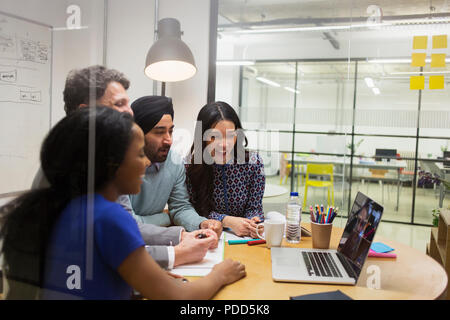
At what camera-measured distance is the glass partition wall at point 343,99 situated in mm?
2625

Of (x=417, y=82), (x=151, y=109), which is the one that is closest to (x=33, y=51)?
(x=151, y=109)

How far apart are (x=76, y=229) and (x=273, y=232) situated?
75 cm

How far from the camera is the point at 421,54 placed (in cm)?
256

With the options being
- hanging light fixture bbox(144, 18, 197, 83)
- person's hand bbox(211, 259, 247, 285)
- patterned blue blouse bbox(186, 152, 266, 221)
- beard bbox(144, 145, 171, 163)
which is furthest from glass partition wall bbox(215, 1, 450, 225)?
person's hand bbox(211, 259, 247, 285)

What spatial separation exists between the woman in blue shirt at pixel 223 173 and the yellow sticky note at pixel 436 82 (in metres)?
1.56

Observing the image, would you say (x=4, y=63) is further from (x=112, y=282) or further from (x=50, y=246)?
(x=112, y=282)

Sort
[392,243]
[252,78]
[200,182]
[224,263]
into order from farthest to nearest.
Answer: [252,78]
[200,182]
[392,243]
[224,263]

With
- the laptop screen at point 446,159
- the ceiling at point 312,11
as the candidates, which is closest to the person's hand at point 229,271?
the ceiling at point 312,11

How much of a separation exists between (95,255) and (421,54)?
2.64 m

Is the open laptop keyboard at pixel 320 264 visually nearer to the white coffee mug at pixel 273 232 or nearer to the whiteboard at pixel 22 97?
the white coffee mug at pixel 273 232

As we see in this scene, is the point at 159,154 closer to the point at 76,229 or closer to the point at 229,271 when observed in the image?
the point at 229,271

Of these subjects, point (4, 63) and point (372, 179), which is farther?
point (372, 179)

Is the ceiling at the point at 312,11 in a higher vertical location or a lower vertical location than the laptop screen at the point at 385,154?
higher
